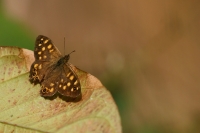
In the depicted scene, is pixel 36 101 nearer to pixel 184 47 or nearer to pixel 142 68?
pixel 142 68

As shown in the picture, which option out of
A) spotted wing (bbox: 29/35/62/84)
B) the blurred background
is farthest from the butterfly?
the blurred background

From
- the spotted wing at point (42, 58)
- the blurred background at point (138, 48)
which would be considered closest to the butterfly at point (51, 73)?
the spotted wing at point (42, 58)

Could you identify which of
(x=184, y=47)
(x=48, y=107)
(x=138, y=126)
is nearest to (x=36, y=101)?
(x=48, y=107)

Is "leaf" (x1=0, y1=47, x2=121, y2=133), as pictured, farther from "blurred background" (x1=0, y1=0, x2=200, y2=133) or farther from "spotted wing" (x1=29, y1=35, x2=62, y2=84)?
"blurred background" (x1=0, y1=0, x2=200, y2=133)

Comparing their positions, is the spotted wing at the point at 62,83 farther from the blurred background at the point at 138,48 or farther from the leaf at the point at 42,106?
the blurred background at the point at 138,48

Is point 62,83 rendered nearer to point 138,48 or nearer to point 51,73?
point 51,73

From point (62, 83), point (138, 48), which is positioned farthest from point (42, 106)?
point (138, 48)
